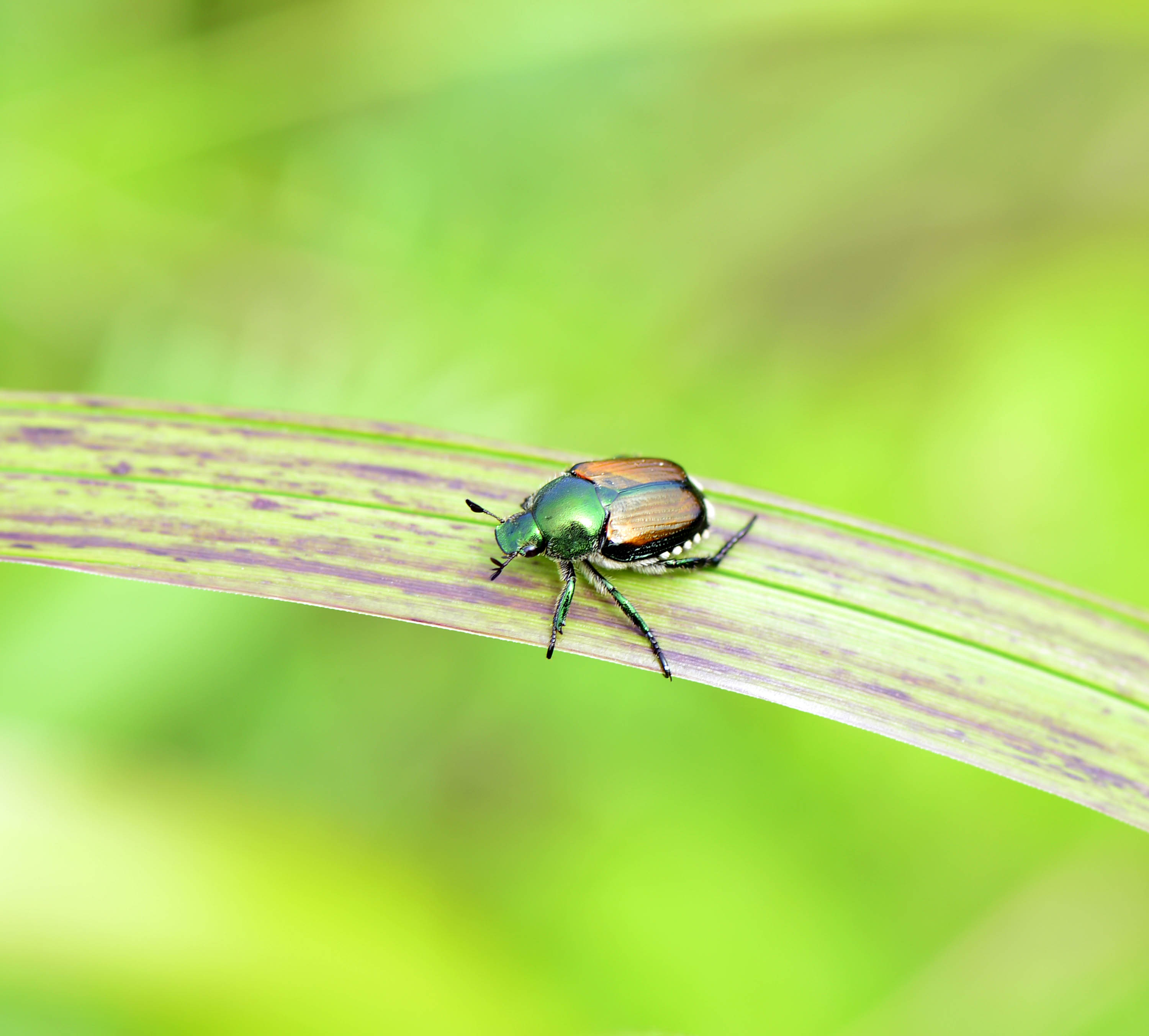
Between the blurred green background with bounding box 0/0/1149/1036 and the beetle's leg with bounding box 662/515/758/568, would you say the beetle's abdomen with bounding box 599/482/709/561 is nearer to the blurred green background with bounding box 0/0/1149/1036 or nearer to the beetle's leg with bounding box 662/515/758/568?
the beetle's leg with bounding box 662/515/758/568

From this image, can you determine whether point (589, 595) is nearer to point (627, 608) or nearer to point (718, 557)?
point (627, 608)

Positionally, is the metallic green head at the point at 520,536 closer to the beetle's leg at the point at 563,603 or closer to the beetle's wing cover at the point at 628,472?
the beetle's leg at the point at 563,603

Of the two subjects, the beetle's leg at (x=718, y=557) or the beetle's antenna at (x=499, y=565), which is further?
the beetle's leg at (x=718, y=557)

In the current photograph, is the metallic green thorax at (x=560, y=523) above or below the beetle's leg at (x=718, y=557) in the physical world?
above

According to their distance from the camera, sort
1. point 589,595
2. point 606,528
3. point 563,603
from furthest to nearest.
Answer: point 606,528 → point 589,595 → point 563,603

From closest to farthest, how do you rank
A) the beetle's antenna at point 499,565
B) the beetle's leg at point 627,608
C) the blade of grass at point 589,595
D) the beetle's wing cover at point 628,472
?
the blade of grass at point 589,595, the beetle's leg at point 627,608, the beetle's antenna at point 499,565, the beetle's wing cover at point 628,472

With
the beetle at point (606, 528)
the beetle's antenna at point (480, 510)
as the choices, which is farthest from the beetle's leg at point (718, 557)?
the beetle's antenna at point (480, 510)

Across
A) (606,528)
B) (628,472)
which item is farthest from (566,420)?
(606,528)
